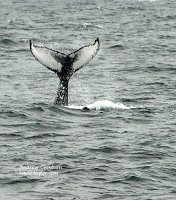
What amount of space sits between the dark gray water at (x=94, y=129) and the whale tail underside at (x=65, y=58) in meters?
1.34

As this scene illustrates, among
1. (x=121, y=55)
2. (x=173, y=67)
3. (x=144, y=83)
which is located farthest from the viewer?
(x=121, y=55)

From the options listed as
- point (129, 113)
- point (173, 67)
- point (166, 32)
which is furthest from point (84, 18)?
point (129, 113)

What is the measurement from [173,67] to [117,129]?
11.8 meters

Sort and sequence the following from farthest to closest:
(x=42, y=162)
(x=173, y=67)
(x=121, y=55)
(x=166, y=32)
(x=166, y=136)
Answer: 1. (x=166, y=32)
2. (x=121, y=55)
3. (x=173, y=67)
4. (x=166, y=136)
5. (x=42, y=162)

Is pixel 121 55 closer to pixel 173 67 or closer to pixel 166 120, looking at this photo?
pixel 173 67

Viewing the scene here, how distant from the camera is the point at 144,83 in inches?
949

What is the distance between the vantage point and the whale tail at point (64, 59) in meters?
16.3

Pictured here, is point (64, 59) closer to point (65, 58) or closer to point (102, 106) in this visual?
point (65, 58)

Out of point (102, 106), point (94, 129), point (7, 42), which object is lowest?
point (94, 129)

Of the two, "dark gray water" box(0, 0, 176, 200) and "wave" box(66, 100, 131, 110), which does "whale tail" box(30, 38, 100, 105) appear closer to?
"dark gray water" box(0, 0, 176, 200)

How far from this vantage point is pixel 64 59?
16.9 meters

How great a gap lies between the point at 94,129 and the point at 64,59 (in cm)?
185

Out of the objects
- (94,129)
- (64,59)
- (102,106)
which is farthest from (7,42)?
(94,129)

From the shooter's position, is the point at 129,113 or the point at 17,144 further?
the point at 129,113
